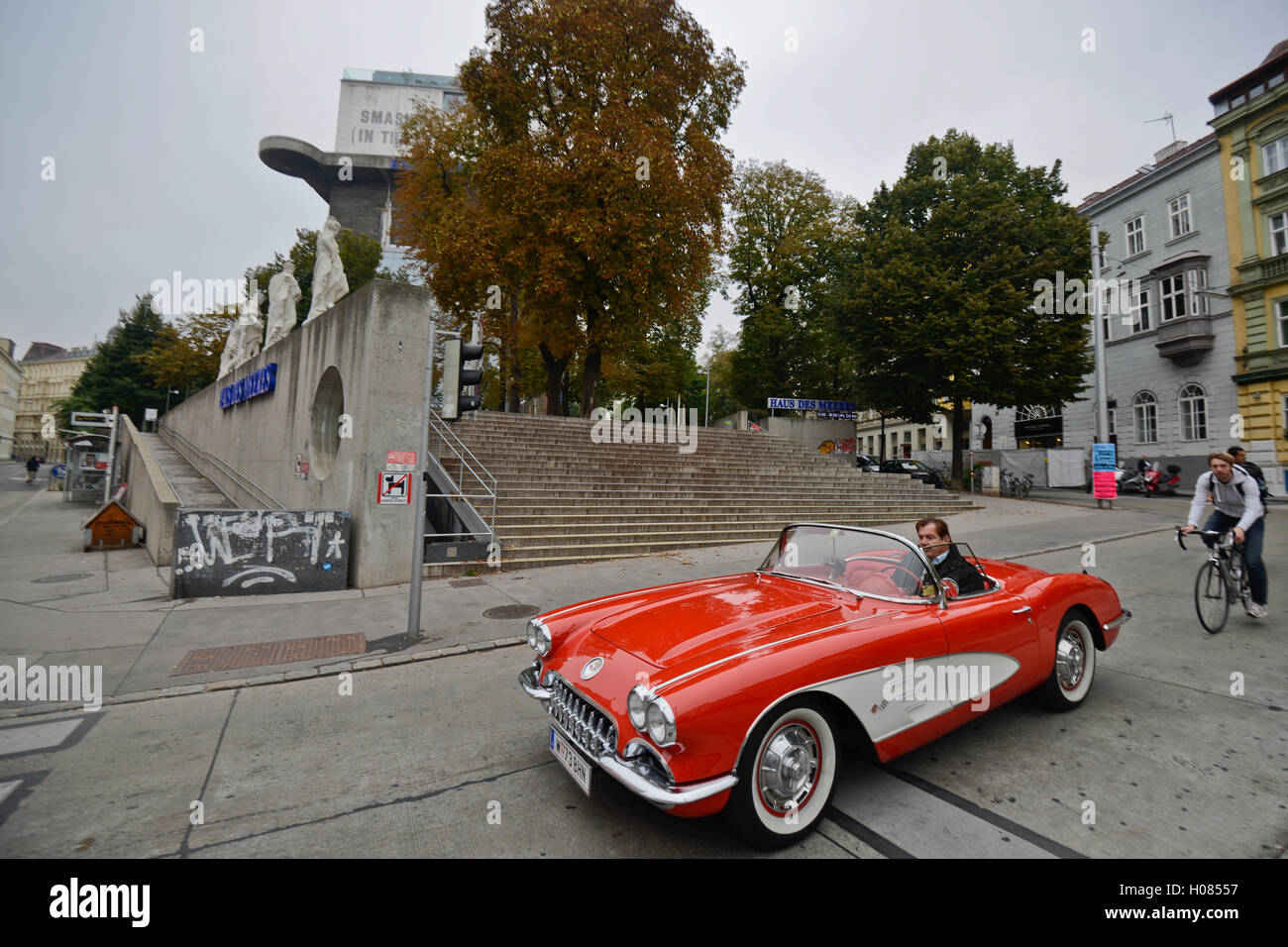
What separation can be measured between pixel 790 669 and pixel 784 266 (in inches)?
1307

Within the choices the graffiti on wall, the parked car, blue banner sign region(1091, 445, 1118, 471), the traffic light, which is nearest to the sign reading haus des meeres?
the parked car

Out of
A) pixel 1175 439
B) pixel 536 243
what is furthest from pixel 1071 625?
pixel 1175 439

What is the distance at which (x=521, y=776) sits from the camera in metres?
3.30

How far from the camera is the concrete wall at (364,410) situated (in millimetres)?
9172

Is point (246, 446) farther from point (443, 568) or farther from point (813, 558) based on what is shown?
point (813, 558)

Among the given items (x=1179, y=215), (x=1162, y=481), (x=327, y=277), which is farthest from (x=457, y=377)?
(x=1179, y=215)

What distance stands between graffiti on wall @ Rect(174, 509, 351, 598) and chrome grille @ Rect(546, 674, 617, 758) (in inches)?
281

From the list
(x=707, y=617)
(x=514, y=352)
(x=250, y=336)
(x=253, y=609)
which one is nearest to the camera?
(x=707, y=617)

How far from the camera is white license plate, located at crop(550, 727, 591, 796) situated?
268 centimetres

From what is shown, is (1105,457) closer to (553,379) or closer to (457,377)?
(553,379)

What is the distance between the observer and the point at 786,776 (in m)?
2.67

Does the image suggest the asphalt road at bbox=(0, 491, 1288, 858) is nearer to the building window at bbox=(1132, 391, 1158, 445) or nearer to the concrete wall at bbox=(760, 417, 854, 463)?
the concrete wall at bbox=(760, 417, 854, 463)

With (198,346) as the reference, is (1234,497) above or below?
below
